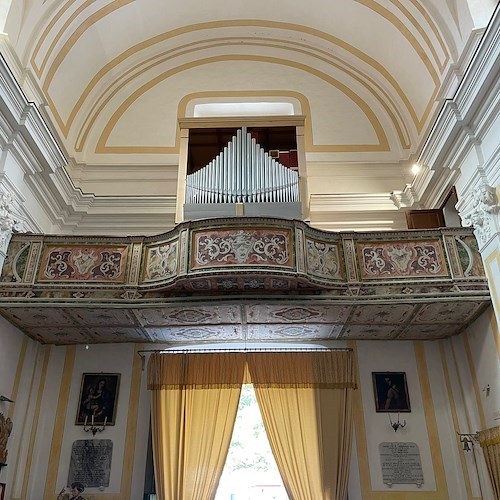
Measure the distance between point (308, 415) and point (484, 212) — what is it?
396 cm

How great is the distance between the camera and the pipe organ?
842cm

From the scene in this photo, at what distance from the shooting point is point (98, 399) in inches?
336

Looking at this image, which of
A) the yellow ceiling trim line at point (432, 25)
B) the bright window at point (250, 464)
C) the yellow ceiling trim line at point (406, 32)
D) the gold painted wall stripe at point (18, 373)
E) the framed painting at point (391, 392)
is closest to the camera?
the gold painted wall stripe at point (18, 373)

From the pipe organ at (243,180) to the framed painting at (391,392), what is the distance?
127 inches

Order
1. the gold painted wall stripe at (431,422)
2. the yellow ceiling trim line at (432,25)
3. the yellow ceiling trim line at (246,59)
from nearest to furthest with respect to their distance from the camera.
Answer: the gold painted wall stripe at (431,422) < the yellow ceiling trim line at (432,25) < the yellow ceiling trim line at (246,59)

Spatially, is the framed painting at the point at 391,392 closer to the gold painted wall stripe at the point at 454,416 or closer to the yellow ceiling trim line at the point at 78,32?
the gold painted wall stripe at the point at 454,416

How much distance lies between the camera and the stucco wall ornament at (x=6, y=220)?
714 cm

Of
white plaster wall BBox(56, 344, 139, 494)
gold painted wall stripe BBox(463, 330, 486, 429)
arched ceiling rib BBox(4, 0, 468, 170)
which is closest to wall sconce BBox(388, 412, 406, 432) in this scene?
gold painted wall stripe BBox(463, 330, 486, 429)

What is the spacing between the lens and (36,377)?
860 centimetres

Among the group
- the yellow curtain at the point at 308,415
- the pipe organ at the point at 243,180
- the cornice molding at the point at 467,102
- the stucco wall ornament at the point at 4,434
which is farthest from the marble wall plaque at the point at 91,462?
the cornice molding at the point at 467,102

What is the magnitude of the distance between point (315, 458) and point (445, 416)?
2.24m

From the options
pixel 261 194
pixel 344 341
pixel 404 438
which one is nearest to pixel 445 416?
pixel 404 438

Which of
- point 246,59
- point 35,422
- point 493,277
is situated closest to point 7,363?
point 35,422

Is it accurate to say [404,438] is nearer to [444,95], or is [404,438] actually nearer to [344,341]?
[344,341]
